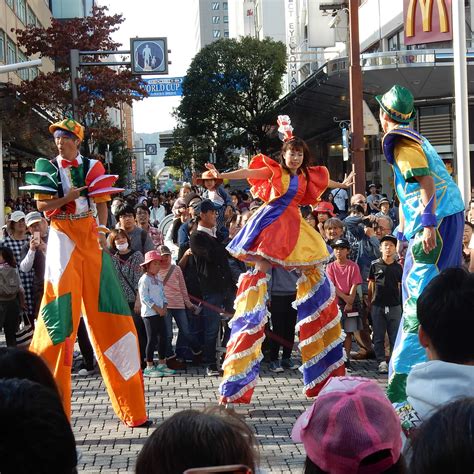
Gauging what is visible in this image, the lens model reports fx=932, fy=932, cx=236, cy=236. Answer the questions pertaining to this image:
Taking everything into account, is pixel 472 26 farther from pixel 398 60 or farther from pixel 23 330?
pixel 23 330

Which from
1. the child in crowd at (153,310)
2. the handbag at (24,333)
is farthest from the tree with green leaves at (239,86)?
the child in crowd at (153,310)

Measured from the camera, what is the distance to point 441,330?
339cm

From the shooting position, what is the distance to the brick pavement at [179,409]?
19.0ft

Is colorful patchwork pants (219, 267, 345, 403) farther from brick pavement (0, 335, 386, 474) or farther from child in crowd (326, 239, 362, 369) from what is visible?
child in crowd (326, 239, 362, 369)

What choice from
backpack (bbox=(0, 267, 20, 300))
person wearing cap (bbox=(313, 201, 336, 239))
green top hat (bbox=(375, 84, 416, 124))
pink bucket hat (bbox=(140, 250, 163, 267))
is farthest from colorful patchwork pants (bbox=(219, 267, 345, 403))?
person wearing cap (bbox=(313, 201, 336, 239))

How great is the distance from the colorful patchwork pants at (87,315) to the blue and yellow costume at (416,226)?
1833 mm

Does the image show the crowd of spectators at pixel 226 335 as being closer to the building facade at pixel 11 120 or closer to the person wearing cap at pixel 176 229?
the person wearing cap at pixel 176 229

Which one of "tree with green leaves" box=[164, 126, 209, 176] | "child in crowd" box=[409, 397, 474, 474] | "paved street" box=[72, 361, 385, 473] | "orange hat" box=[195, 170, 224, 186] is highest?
"tree with green leaves" box=[164, 126, 209, 176]

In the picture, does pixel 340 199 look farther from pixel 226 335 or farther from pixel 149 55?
pixel 226 335

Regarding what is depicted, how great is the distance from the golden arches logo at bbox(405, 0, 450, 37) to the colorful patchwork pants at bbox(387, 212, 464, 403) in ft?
65.9

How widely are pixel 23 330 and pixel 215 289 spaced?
2376mm

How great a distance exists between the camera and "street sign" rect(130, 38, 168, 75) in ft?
63.3

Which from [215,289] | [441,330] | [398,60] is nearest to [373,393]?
[441,330]

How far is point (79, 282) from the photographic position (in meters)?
6.27
